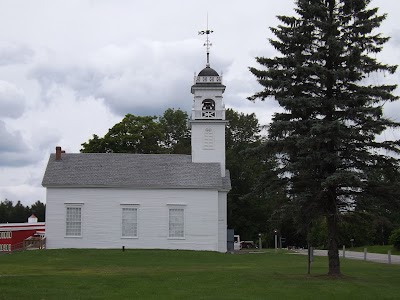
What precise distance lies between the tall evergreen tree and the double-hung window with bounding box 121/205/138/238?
62.8 ft

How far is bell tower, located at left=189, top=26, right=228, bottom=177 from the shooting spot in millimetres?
45094

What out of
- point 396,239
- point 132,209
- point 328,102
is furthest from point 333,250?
point 396,239

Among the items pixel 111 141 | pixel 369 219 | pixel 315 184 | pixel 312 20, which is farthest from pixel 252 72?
pixel 111 141

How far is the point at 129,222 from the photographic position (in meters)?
41.8

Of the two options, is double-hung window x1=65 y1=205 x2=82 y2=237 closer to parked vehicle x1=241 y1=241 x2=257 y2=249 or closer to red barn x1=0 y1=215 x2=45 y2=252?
red barn x1=0 y1=215 x2=45 y2=252

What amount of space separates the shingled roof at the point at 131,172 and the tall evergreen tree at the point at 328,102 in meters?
18.3

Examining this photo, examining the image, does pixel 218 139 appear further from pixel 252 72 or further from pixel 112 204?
pixel 252 72

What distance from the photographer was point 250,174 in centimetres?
6369

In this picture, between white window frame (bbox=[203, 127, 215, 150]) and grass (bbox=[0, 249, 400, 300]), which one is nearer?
grass (bbox=[0, 249, 400, 300])

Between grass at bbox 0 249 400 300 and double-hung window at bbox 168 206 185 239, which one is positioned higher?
double-hung window at bbox 168 206 185 239

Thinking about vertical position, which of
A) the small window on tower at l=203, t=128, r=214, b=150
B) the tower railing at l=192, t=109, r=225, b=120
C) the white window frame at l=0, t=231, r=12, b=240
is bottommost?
the white window frame at l=0, t=231, r=12, b=240

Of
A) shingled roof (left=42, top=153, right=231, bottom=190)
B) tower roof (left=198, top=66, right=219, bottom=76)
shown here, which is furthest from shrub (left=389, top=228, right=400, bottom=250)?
tower roof (left=198, top=66, right=219, bottom=76)

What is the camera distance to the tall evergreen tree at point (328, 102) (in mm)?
23281

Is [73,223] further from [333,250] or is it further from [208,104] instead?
[333,250]
